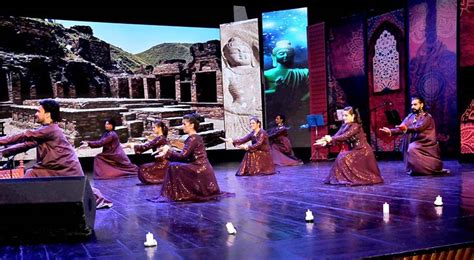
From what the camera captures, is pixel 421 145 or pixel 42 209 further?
pixel 421 145

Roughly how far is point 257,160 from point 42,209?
5.42 m

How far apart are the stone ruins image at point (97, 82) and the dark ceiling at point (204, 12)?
0.27m

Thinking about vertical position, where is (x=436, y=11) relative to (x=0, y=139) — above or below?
above

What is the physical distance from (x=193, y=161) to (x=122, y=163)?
381 cm

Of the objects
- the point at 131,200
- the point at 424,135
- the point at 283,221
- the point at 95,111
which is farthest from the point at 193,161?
the point at 95,111

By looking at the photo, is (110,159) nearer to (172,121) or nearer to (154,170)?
(154,170)

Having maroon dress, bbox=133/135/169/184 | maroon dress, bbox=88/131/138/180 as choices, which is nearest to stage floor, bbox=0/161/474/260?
maroon dress, bbox=133/135/169/184

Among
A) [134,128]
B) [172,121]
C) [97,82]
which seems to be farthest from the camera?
[172,121]

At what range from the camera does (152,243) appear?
340 centimetres

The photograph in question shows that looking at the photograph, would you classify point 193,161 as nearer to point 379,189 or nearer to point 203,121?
point 379,189

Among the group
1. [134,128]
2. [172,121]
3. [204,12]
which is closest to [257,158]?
[172,121]

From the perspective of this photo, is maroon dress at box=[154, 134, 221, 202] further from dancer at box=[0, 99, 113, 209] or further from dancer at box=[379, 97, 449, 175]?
dancer at box=[379, 97, 449, 175]

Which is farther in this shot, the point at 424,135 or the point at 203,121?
the point at 203,121

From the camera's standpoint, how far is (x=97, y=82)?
10945 mm
